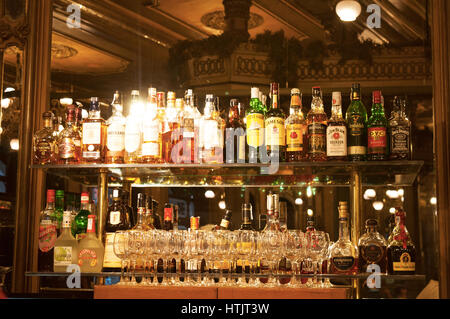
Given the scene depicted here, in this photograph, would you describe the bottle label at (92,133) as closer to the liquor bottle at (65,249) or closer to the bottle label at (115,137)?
the bottle label at (115,137)

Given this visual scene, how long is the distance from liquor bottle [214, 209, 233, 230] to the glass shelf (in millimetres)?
155

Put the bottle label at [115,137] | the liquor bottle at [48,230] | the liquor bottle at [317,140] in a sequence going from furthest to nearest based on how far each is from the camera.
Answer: the liquor bottle at [48,230]
the bottle label at [115,137]
the liquor bottle at [317,140]

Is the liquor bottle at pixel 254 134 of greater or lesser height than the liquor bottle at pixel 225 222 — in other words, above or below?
above

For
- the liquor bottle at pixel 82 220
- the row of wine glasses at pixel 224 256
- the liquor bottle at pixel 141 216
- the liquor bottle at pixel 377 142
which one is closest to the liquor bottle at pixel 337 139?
the liquor bottle at pixel 377 142

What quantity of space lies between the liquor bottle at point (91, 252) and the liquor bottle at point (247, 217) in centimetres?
69

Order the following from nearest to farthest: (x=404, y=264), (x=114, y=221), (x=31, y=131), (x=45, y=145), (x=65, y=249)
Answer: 1. (x=404, y=264)
2. (x=65, y=249)
3. (x=45, y=145)
4. (x=114, y=221)
5. (x=31, y=131)

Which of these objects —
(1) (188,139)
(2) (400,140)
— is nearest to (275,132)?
(1) (188,139)

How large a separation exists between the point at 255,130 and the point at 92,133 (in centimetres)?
75

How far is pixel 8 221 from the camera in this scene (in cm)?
286

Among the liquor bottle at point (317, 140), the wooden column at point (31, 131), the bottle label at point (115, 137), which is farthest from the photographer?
the wooden column at point (31, 131)

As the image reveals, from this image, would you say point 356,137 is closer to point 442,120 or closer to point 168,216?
point 442,120

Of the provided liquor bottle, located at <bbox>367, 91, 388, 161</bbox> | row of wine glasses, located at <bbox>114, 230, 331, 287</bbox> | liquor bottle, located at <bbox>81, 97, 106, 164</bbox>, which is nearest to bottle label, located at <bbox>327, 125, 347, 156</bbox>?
liquor bottle, located at <bbox>367, 91, 388, 161</bbox>

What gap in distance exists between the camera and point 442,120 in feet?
8.45

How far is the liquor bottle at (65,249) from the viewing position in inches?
96.3
